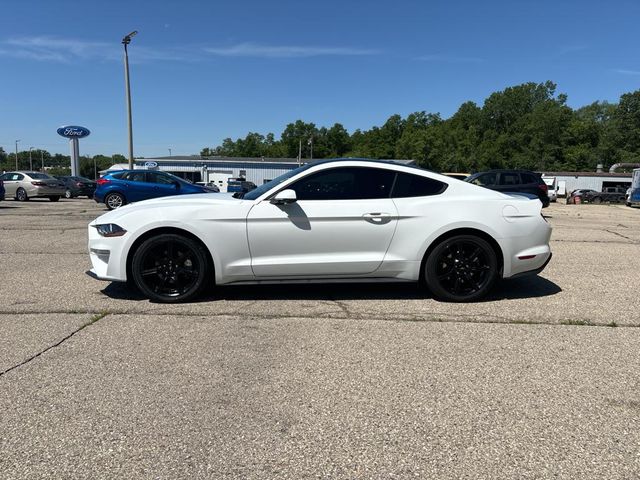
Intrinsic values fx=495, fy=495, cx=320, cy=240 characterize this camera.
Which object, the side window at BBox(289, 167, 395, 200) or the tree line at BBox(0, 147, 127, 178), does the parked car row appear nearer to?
the side window at BBox(289, 167, 395, 200)

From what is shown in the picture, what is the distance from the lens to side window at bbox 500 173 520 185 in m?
15.5

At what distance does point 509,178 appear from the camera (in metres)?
15.6

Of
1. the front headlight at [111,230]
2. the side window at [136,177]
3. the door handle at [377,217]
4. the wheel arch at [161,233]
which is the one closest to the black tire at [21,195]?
A: the side window at [136,177]

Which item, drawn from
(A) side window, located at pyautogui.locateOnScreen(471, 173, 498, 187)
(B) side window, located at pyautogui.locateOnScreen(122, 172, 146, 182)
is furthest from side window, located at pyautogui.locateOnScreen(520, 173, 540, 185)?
(B) side window, located at pyautogui.locateOnScreen(122, 172, 146, 182)

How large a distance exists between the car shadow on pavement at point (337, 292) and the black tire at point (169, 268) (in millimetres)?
225

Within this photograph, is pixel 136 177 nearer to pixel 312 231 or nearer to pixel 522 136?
pixel 312 231

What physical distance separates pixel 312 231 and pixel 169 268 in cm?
152

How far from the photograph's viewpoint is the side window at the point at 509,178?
50.9 ft

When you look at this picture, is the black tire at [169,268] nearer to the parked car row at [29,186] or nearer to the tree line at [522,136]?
the parked car row at [29,186]

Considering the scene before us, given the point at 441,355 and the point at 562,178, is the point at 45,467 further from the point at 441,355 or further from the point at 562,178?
the point at 562,178

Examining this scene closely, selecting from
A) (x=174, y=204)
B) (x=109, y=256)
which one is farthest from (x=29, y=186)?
(x=174, y=204)

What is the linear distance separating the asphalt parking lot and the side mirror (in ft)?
3.46

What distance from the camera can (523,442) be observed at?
103 inches

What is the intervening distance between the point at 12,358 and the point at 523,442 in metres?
3.50
